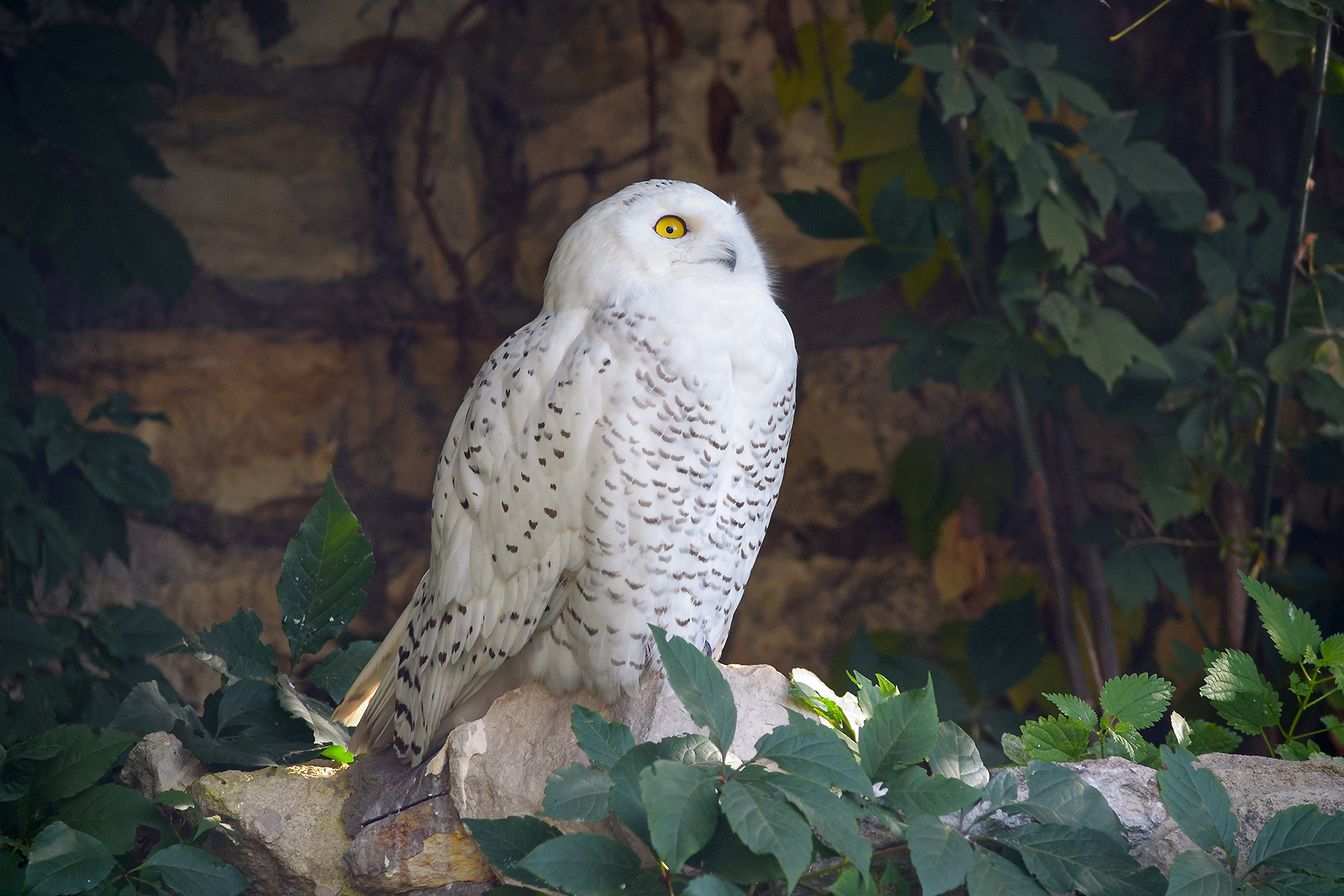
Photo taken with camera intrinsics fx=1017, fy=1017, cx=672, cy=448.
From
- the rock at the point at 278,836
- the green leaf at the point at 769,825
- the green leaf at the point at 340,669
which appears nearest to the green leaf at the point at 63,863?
Answer: the rock at the point at 278,836

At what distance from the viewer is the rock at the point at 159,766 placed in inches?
48.1

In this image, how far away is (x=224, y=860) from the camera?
3.75 feet

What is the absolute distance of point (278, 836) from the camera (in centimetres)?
115

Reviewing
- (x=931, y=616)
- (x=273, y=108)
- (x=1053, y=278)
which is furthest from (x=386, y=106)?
(x=931, y=616)

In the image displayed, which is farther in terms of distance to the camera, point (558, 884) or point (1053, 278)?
point (1053, 278)

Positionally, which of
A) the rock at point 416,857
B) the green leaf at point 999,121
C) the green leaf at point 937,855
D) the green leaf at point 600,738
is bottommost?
the rock at point 416,857

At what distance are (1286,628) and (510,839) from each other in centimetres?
89

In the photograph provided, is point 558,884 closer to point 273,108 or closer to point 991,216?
point 991,216

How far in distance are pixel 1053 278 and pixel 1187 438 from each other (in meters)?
0.39


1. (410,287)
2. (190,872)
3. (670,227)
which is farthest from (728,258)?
(410,287)

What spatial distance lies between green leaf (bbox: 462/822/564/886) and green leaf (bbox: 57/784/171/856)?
16.5 inches

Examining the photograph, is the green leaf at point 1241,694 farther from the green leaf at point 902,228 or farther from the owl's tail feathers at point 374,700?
the owl's tail feathers at point 374,700

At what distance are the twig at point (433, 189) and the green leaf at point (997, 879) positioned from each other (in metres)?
1.97

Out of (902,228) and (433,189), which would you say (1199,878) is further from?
(433,189)
